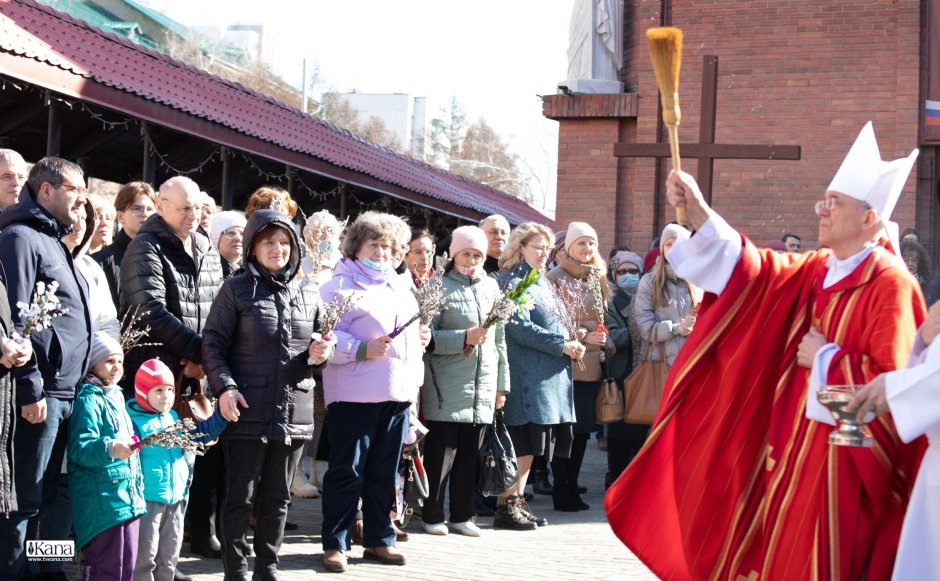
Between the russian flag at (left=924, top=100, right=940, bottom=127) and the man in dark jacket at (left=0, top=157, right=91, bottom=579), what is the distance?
11.6m

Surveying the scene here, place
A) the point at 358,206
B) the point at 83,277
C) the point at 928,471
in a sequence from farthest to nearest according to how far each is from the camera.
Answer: the point at 358,206
the point at 83,277
the point at 928,471

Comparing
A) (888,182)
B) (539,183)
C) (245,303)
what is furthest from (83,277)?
(539,183)

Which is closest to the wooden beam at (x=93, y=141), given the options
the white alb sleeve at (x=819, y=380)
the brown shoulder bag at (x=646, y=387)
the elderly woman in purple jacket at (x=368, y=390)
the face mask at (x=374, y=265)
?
the brown shoulder bag at (x=646, y=387)

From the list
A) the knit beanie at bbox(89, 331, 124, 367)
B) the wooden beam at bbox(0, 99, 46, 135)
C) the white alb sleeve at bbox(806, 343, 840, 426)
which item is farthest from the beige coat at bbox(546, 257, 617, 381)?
the wooden beam at bbox(0, 99, 46, 135)

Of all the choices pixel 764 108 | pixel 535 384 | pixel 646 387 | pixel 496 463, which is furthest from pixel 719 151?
pixel 764 108

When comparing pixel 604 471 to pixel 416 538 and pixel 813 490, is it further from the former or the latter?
pixel 813 490

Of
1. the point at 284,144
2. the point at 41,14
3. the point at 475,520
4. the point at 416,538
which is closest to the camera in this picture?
the point at 416,538

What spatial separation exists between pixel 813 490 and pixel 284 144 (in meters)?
10.7

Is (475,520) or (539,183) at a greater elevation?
(539,183)

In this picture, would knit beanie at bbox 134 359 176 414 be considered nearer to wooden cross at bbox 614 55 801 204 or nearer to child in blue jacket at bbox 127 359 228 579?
child in blue jacket at bbox 127 359 228 579

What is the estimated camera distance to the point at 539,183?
63344 mm

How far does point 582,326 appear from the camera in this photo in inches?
388

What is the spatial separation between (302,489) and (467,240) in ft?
7.50

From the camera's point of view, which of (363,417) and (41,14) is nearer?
(363,417)
